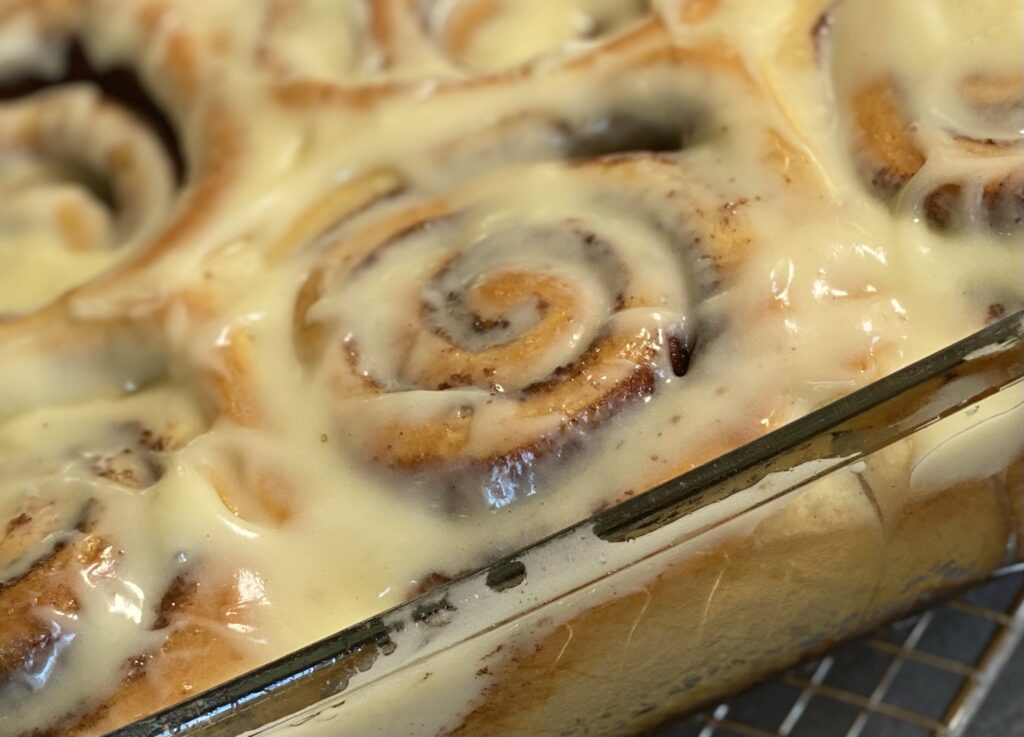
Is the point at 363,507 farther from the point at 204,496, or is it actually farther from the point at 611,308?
the point at 611,308

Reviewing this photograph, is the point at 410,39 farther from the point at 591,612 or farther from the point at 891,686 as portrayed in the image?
the point at 891,686

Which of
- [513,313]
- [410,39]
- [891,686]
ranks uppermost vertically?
[410,39]

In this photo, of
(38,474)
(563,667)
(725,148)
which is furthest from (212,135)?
(563,667)

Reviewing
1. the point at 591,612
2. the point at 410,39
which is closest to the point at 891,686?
the point at 591,612

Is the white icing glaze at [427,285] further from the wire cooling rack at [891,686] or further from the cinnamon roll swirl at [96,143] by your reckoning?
the wire cooling rack at [891,686]

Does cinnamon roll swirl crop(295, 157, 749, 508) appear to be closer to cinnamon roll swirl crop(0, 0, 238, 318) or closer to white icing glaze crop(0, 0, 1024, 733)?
white icing glaze crop(0, 0, 1024, 733)

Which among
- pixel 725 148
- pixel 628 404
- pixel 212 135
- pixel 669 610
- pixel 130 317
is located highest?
pixel 212 135

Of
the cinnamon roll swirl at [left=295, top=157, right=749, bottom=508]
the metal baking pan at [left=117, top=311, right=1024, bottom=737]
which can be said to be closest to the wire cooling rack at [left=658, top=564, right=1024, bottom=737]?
the metal baking pan at [left=117, top=311, right=1024, bottom=737]

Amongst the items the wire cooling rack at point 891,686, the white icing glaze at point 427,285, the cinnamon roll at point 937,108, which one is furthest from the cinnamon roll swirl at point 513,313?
the wire cooling rack at point 891,686
